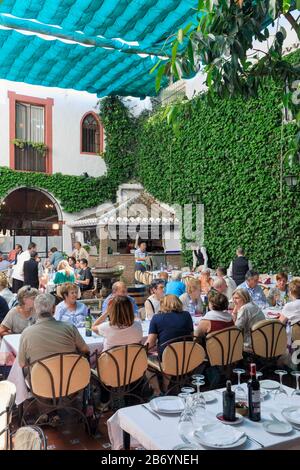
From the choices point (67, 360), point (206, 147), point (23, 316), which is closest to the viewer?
point (67, 360)

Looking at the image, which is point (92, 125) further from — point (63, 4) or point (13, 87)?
point (63, 4)

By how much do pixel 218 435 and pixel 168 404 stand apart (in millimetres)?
478

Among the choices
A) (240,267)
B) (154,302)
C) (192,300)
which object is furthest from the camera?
(240,267)

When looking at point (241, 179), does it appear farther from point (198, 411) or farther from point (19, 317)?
point (198, 411)

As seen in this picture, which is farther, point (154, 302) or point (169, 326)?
point (154, 302)

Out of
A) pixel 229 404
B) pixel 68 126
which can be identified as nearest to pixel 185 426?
pixel 229 404

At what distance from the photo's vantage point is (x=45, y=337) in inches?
134

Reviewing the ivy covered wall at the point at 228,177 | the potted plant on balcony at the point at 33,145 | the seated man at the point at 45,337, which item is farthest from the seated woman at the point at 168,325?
the potted plant on balcony at the point at 33,145

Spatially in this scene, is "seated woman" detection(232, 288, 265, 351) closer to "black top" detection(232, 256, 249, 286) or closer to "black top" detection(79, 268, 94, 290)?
"black top" detection(232, 256, 249, 286)

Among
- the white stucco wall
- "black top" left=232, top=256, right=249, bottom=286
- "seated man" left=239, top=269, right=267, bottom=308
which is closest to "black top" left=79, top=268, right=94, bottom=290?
"black top" left=232, top=256, right=249, bottom=286

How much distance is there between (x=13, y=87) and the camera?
1596cm

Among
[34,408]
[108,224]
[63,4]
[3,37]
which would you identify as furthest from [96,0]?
[108,224]

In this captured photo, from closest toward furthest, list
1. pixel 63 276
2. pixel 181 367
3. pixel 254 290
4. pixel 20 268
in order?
pixel 181 367 → pixel 254 290 → pixel 63 276 → pixel 20 268

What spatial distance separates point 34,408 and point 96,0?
6222 mm
